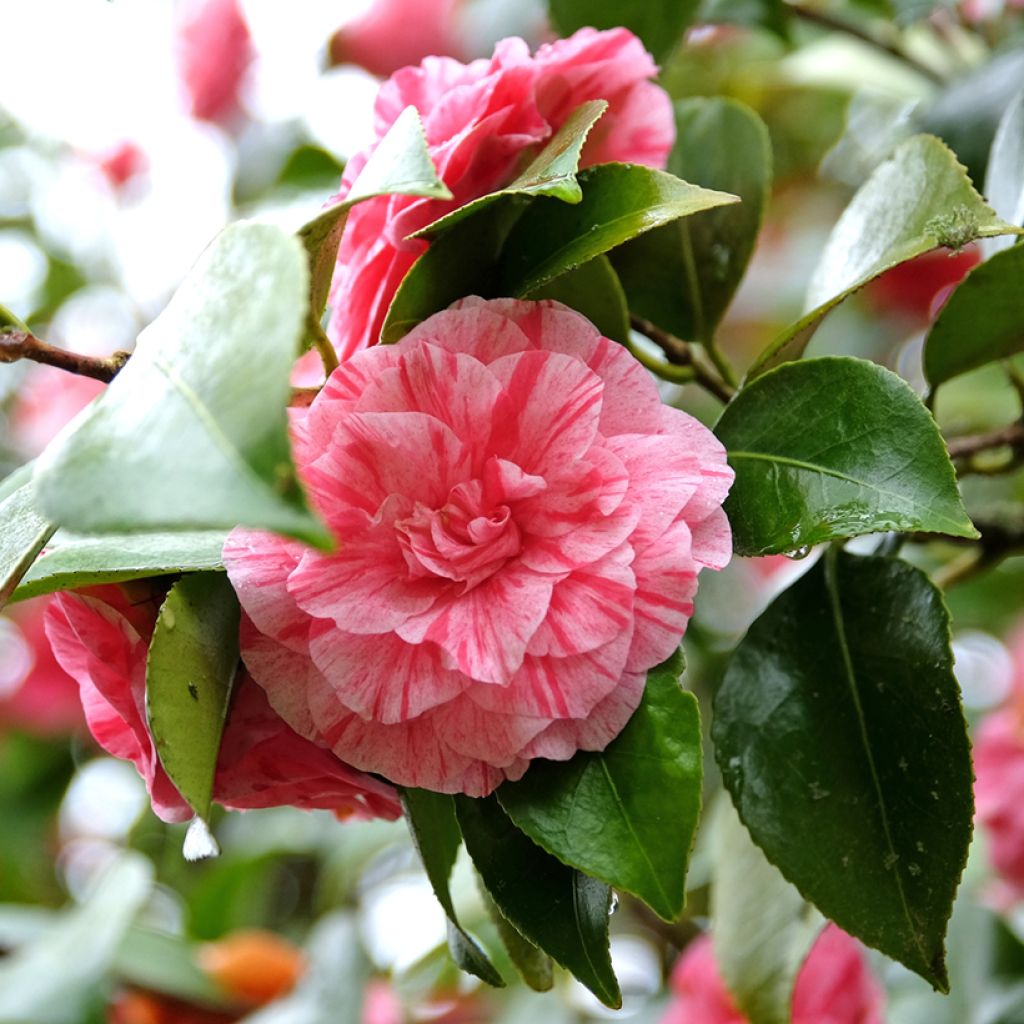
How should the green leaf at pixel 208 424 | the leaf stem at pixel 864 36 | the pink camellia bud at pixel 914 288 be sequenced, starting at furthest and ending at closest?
the pink camellia bud at pixel 914 288 → the leaf stem at pixel 864 36 → the green leaf at pixel 208 424

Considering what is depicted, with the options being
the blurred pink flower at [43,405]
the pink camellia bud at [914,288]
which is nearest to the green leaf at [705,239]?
the pink camellia bud at [914,288]

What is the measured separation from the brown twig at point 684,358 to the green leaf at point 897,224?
0.07m

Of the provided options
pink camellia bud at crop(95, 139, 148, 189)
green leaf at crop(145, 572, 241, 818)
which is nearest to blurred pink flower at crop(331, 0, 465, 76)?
pink camellia bud at crop(95, 139, 148, 189)

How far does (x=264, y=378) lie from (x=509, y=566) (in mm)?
148

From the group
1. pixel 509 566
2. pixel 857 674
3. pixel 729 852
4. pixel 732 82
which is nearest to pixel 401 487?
pixel 509 566

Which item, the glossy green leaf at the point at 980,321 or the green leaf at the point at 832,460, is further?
the glossy green leaf at the point at 980,321

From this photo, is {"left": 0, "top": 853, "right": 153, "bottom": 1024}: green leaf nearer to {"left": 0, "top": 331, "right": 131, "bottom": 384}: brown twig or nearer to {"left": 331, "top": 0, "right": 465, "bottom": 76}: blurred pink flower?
{"left": 0, "top": 331, "right": 131, "bottom": 384}: brown twig

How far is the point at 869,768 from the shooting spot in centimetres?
49

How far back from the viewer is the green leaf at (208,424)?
0.98 feet

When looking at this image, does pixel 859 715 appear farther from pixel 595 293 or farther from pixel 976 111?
pixel 976 111

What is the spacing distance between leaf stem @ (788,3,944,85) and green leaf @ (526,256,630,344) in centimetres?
60

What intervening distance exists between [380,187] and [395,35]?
1116 millimetres

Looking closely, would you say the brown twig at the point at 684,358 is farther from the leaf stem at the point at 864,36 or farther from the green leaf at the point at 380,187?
the leaf stem at the point at 864,36

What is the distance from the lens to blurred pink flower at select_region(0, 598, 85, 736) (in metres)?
1.63
